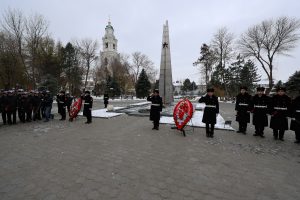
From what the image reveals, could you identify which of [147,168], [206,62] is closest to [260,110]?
[147,168]

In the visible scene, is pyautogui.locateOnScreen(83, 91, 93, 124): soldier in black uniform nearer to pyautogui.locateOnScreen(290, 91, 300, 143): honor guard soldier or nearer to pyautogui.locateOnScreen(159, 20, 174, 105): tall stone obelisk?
pyautogui.locateOnScreen(159, 20, 174, 105): tall stone obelisk

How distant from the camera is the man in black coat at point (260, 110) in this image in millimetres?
6590

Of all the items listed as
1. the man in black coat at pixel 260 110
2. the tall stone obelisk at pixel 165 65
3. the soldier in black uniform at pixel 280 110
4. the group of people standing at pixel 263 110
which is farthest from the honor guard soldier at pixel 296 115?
the tall stone obelisk at pixel 165 65

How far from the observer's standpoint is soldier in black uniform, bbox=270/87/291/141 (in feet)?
20.1

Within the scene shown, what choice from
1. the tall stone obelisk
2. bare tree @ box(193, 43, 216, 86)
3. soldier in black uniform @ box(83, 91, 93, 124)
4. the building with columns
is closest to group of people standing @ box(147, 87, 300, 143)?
soldier in black uniform @ box(83, 91, 93, 124)

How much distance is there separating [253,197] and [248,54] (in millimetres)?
32480

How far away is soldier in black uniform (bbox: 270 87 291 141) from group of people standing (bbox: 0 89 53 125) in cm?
1105

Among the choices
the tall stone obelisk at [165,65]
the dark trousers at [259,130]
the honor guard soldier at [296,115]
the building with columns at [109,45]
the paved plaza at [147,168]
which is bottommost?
the paved plaza at [147,168]

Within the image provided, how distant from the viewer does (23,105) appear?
9273 mm

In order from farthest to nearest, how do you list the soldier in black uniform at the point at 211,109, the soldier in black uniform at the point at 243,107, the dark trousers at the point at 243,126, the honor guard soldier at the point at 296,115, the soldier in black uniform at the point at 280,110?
the dark trousers at the point at 243,126 < the soldier in black uniform at the point at 243,107 < the soldier in black uniform at the point at 211,109 < the soldier in black uniform at the point at 280,110 < the honor guard soldier at the point at 296,115

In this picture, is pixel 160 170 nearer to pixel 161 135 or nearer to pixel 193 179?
pixel 193 179

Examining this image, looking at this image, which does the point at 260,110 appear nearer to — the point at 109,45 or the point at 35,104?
the point at 35,104

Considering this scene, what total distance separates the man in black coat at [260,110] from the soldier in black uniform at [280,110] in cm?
24

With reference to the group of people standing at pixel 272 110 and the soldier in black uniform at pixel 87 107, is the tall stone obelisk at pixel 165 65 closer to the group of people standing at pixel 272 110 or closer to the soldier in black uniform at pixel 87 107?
the soldier in black uniform at pixel 87 107
